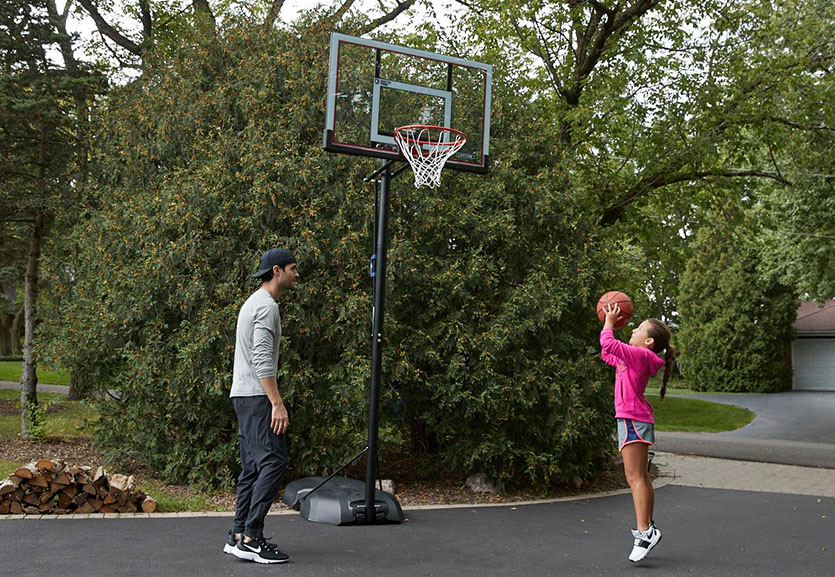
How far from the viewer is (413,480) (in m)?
9.60

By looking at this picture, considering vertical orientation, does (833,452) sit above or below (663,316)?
below

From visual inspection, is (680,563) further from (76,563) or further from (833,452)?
(833,452)

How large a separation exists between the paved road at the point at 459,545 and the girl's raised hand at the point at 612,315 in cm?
176

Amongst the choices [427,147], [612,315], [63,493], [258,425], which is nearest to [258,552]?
[258,425]

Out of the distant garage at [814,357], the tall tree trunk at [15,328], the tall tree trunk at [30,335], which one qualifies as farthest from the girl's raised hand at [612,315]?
the tall tree trunk at [15,328]

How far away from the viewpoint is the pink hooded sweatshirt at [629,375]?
590 centimetres

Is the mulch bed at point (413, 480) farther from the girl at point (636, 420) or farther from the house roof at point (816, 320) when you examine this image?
the house roof at point (816, 320)

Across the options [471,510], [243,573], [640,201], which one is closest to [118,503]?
[243,573]

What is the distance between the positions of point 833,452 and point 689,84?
706cm

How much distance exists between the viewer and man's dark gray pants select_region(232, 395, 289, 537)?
18.1 ft

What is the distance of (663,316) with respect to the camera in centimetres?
4088

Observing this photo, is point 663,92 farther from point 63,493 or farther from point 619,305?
point 63,493

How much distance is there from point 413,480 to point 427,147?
4058 millimetres

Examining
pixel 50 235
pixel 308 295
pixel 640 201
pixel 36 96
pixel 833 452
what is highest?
pixel 36 96
